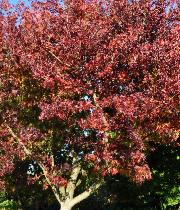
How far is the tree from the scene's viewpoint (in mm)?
12320

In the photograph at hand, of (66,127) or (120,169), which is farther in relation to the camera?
(66,127)

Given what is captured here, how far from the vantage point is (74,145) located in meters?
14.7

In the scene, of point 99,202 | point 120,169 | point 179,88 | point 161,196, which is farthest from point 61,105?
point 99,202

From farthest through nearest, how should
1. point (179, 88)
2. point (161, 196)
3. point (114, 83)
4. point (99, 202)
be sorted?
point (99, 202) → point (161, 196) → point (114, 83) → point (179, 88)

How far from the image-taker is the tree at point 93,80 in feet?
40.4

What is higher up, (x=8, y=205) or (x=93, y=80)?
(x=8, y=205)

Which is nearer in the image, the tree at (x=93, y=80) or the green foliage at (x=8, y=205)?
the tree at (x=93, y=80)

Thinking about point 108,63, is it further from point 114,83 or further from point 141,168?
point 141,168

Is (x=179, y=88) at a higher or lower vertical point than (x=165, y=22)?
lower

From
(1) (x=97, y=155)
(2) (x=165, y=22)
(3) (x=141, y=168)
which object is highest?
(2) (x=165, y=22)

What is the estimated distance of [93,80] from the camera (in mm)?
12750

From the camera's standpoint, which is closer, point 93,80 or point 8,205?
point 93,80

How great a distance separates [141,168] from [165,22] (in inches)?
206

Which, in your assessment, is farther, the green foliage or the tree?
the green foliage
